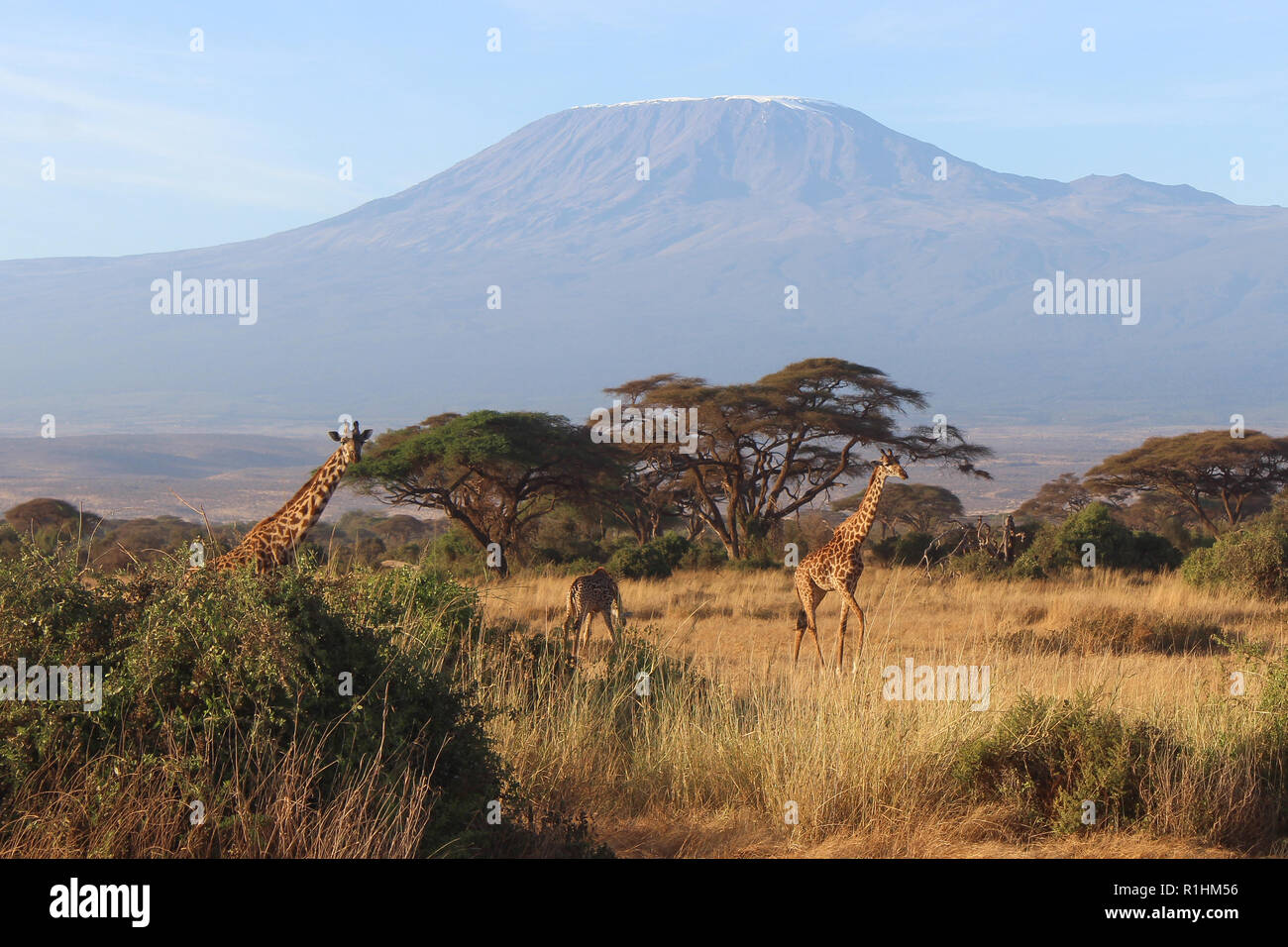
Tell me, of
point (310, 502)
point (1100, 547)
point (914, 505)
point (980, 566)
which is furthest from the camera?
point (914, 505)

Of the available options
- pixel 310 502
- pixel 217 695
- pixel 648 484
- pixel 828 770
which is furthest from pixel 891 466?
pixel 648 484

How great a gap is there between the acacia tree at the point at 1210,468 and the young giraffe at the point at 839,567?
81.1 feet

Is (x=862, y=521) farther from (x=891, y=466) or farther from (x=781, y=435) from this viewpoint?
(x=781, y=435)

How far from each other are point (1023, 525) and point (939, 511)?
15.1 meters

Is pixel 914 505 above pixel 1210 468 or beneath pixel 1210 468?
beneath

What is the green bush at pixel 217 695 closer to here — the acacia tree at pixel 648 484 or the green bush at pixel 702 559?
the green bush at pixel 702 559

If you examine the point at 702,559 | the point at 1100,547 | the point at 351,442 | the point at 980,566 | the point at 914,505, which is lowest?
the point at 914,505

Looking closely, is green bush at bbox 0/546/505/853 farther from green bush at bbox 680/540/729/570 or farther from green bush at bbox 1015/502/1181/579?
green bush at bbox 680/540/729/570

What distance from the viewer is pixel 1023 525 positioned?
26.7 meters

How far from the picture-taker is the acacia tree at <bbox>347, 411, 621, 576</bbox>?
2569 cm

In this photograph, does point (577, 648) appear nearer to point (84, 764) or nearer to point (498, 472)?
point (84, 764)

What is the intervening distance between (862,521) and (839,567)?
67 cm

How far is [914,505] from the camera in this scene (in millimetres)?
41656
